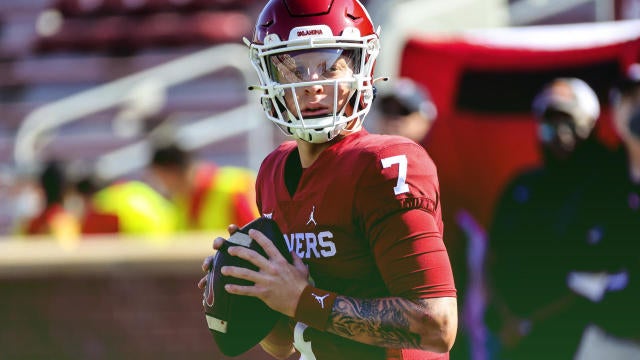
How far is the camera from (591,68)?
16.8 ft

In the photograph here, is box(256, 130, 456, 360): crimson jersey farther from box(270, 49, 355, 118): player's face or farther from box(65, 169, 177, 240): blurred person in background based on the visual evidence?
box(65, 169, 177, 240): blurred person in background

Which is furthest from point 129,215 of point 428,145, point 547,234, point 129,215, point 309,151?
point 309,151

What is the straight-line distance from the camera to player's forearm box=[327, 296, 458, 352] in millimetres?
1737

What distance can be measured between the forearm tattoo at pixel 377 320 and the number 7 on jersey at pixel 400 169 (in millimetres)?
191

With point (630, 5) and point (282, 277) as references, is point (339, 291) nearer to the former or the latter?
point (282, 277)

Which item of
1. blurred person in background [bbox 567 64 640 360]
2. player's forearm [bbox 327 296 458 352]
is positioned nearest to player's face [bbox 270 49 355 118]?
player's forearm [bbox 327 296 458 352]

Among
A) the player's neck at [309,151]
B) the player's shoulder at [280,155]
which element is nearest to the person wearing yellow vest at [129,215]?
the player's shoulder at [280,155]

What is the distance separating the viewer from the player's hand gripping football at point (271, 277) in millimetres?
1790

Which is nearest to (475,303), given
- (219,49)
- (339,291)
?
(339,291)

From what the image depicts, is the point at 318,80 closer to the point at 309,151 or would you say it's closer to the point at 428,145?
the point at 309,151

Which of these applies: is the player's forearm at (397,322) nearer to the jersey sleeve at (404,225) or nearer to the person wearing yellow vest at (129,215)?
the jersey sleeve at (404,225)

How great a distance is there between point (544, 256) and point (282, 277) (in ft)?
10.2

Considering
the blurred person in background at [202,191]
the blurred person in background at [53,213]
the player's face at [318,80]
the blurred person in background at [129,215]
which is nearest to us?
the player's face at [318,80]

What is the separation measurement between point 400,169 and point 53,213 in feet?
15.5
